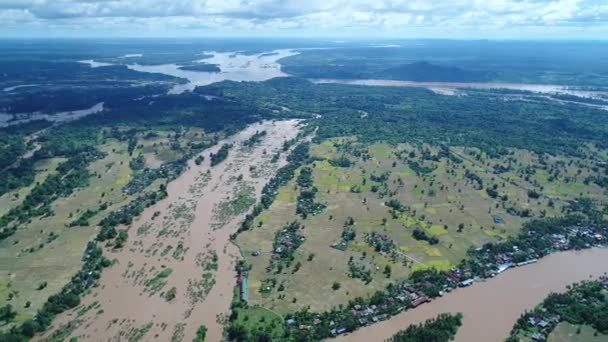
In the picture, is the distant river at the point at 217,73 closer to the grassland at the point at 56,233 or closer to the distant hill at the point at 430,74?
the distant hill at the point at 430,74

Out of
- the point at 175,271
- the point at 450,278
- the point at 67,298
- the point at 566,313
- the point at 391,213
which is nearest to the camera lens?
the point at 566,313

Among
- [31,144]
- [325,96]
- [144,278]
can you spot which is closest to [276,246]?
[144,278]

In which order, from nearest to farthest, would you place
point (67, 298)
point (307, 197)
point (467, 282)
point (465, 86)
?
point (67, 298), point (467, 282), point (307, 197), point (465, 86)

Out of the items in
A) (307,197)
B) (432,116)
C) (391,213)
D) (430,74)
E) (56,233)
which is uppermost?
(430,74)

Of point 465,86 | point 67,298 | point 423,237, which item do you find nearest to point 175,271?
point 67,298

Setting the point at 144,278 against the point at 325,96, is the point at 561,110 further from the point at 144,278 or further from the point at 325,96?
the point at 144,278

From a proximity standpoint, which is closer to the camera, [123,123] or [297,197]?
[297,197]

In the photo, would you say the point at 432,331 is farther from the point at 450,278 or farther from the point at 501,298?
the point at 501,298

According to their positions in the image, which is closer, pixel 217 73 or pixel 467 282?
pixel 467 282
